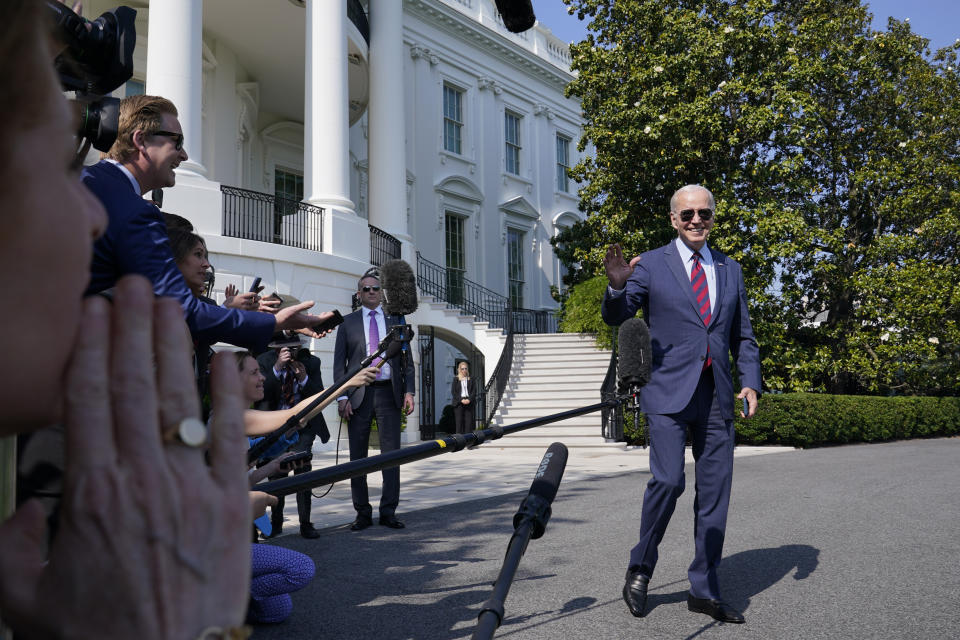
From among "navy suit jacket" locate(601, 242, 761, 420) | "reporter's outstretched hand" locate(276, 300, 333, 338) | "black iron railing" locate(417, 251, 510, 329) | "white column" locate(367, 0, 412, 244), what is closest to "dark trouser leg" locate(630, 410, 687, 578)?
"navy suit jacket" locate(601, 242, 761, 420)

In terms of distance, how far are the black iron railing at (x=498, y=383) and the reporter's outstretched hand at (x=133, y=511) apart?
16.6m

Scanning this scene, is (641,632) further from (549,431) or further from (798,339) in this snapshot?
(798,339)

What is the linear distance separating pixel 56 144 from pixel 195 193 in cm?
1360

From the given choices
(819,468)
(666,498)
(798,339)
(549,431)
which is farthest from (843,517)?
(798,339)

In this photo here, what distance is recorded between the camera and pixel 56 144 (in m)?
0.57

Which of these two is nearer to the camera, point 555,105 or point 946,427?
point 946,427

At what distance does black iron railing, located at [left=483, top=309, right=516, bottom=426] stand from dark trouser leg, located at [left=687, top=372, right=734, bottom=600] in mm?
13089

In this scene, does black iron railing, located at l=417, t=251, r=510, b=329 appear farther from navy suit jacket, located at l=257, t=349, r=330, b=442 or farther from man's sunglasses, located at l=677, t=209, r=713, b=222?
man's sunglasses, located at l=677, t=209, r=713, b=222

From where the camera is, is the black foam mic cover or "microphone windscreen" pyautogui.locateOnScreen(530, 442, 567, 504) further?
the black foam mic cover

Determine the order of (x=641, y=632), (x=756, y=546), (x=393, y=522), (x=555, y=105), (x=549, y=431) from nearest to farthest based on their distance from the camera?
(x=641, y=632)
(x=756, y=546)
(x=393, y=522)
(x=549, y=431)
(x=555, y=105)

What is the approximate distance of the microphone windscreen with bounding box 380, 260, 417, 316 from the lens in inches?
151

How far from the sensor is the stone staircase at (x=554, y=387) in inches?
631

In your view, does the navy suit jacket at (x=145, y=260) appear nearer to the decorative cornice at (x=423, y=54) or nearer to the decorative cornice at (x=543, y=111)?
the decorative cornice at (x=423, y=54)

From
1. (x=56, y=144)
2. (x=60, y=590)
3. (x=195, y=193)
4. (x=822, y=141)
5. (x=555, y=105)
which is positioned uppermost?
(x=555, y=105)
